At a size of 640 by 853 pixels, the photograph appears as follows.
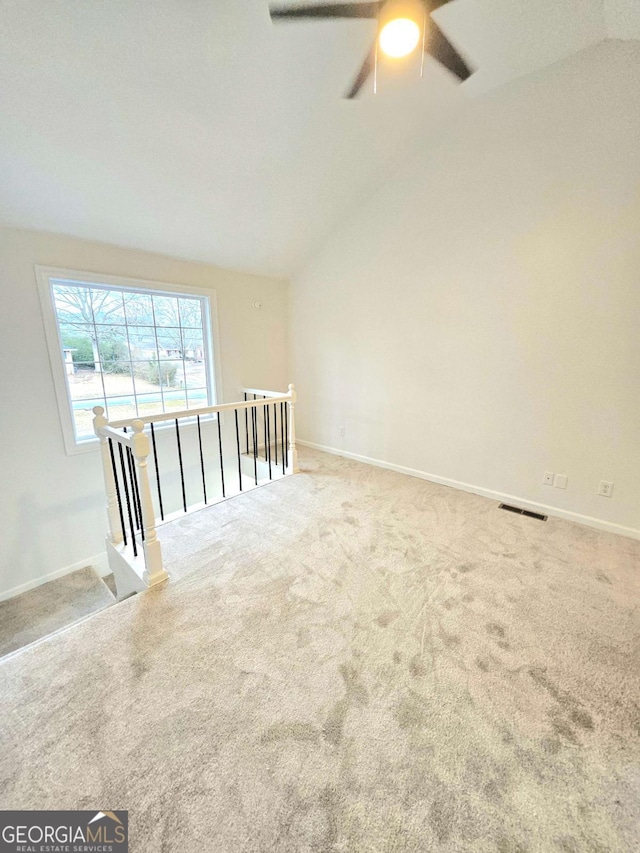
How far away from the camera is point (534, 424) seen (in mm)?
2600

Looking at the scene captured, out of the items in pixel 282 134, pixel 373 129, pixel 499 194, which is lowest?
pixel 499 194

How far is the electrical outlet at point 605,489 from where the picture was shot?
2.35m

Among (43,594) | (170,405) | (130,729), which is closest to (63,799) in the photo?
(130,729)

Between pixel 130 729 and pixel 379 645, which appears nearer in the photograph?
pixel 130 729

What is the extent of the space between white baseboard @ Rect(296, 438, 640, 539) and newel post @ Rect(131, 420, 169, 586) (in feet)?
7.81

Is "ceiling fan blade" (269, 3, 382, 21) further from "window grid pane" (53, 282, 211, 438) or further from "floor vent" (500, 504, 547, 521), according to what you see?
"floor vent" (500, 504, 547, 521)

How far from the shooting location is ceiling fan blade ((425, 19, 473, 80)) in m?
1.48

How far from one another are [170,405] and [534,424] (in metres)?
3.47

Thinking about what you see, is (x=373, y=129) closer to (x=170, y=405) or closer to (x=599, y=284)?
(x=599, y=284)

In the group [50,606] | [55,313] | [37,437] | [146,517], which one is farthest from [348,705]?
[55,313]

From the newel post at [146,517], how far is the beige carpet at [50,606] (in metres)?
1.13

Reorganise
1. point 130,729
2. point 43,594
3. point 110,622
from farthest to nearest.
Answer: point 43,594, point 110,622, point 130,729

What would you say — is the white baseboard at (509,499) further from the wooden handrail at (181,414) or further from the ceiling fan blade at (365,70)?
the ceiling fan blade at (365,70)

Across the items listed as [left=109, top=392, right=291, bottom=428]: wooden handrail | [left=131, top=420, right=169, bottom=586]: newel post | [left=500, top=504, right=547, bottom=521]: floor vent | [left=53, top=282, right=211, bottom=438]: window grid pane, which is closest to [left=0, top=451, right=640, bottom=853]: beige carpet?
[left=131, top=420, right=169, bottom=586]: newel post
